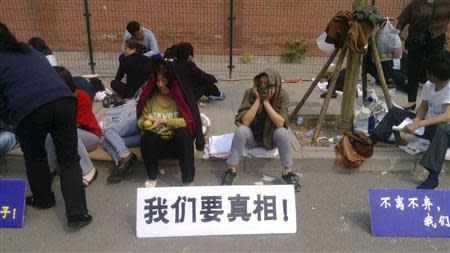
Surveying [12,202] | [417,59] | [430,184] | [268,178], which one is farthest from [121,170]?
[417,59]

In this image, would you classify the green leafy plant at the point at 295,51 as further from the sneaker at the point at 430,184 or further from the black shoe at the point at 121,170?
the black shoe at the point at 121,170

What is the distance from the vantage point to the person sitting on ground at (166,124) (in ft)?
12.2

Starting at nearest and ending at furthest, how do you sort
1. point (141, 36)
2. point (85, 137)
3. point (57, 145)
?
point (57, 145) < point (85, 137) < point (141, 36)

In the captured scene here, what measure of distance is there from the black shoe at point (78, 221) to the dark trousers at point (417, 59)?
477cm

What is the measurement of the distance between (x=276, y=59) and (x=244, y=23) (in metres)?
1.04

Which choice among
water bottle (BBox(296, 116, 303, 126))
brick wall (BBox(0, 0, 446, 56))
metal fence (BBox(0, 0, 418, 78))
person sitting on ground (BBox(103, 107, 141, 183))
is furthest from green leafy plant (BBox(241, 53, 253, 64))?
person sitting on ground (BBox(103, 107, 141, 183))

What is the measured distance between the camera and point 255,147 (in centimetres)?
411

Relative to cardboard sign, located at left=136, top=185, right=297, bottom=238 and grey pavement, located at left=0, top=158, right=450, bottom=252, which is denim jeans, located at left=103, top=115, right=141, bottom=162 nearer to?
grey pavement, located at left=0, top=158, right=450, bottom=252

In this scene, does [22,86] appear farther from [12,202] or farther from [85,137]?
[85,137]

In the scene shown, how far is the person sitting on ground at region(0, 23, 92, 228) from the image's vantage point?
9.54ft

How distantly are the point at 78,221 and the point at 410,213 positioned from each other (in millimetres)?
2566

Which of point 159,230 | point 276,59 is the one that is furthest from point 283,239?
point 276,59

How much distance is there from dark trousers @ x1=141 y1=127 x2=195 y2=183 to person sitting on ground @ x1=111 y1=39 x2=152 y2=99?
201cm

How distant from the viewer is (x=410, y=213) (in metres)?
3.18
